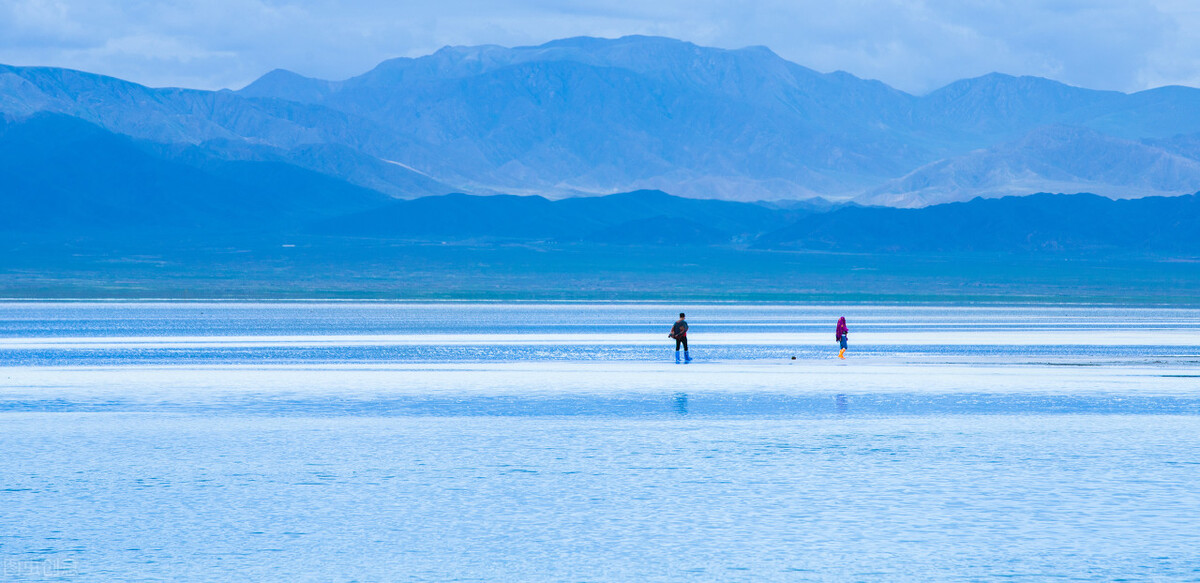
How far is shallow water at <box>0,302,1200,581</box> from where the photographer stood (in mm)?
16516

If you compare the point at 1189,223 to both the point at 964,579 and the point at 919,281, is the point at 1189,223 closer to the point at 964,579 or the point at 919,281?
the point at 919,281

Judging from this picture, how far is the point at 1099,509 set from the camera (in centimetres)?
1897

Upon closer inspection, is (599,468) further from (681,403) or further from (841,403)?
(841,403)

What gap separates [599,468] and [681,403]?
947 cm

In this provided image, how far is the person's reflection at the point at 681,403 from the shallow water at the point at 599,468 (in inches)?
6.6

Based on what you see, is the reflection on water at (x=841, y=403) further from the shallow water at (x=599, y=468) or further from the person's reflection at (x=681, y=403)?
the person's reflection at (x=681, y=403)

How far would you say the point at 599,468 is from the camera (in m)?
22.6

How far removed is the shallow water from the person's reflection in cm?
17

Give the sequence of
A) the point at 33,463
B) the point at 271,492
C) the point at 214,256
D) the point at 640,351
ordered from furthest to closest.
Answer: the point at 214,256, the point at 640,351, the point at 33,463, the point at 271,492

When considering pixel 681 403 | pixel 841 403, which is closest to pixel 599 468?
pixel 681 403

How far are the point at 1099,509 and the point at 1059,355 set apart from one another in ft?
99.2

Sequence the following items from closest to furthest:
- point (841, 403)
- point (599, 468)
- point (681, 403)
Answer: point (599, 468) → point (681, 403) → point (841, 403)

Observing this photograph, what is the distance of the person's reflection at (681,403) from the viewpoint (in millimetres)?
30266

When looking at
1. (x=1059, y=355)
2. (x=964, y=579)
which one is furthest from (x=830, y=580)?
(x=1059, y=355)
